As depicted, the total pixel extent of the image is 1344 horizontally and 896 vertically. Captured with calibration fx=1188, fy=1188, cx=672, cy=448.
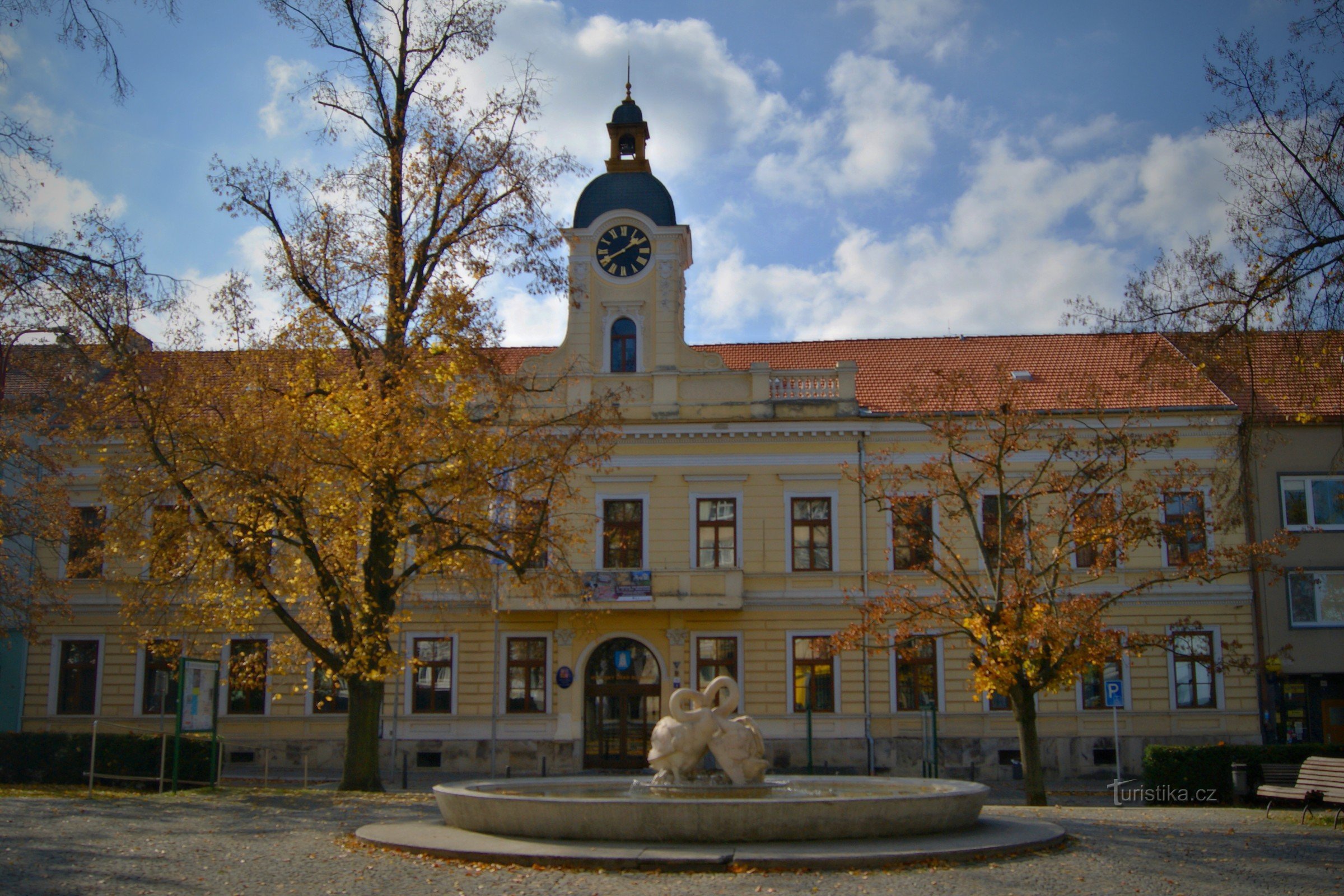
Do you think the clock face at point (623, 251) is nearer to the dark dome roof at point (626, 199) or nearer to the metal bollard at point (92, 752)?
the dark dome roof at point (626, 199)

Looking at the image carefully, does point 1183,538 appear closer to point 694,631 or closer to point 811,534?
point 811,534

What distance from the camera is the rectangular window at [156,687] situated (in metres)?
31.4

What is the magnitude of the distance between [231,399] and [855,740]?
56.6 feet

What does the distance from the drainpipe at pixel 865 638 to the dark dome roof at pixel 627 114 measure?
11777 millimetres

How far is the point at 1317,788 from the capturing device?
1598 cm

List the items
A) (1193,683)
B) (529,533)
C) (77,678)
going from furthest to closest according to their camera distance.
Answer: (77,678), (1193,683), (529,533)

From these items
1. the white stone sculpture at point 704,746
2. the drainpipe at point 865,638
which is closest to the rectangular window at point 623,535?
the drainpipe at point 865,638

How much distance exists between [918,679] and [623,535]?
27.5 ft

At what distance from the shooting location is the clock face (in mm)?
32625

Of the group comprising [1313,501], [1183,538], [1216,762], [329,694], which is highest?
[1313,501]

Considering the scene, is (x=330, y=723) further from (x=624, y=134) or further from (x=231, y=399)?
(x=624, y=134)

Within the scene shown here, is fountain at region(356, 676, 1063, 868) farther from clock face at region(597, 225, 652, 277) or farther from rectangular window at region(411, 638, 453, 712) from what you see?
clock face at region(597, 225, 652, 277)

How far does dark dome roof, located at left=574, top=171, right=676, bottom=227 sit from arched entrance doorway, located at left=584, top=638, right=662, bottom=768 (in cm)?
1174

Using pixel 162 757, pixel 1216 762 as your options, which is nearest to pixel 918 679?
pixel 1216 762
